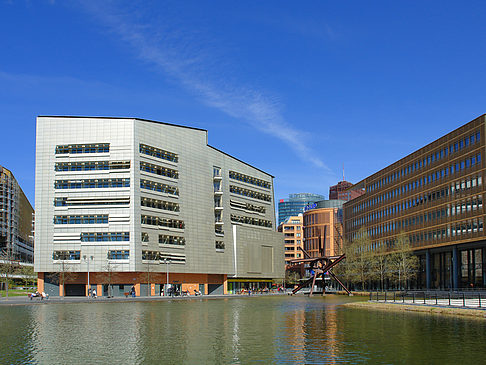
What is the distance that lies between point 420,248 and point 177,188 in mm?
52116

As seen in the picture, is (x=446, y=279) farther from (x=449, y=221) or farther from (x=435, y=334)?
(x=435, y=334)

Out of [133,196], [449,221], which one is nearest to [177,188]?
[133,196]

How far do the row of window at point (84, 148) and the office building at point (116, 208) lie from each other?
0.63 ft

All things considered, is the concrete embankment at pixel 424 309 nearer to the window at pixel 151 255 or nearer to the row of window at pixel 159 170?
the window at pixel 151 255

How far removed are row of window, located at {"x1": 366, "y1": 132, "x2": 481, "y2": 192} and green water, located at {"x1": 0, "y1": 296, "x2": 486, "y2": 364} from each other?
55840 millimetres

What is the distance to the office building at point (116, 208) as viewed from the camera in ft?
370

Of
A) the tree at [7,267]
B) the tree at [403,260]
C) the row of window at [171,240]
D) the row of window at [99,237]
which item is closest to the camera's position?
the tree at [7,267]

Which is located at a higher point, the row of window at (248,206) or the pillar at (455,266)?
the row of window at (248,206)

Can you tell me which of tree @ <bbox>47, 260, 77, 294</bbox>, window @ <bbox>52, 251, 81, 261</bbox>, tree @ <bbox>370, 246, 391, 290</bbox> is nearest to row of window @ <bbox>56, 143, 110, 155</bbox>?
window @ <bbox>52, 251, 81, 261</bbox>

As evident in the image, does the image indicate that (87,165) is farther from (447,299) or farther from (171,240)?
(447,299)

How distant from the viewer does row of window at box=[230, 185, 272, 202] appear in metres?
145

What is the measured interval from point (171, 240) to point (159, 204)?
827 cm

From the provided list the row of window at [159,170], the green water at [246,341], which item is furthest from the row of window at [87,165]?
the green water at [246,341]

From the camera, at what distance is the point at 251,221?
150m
